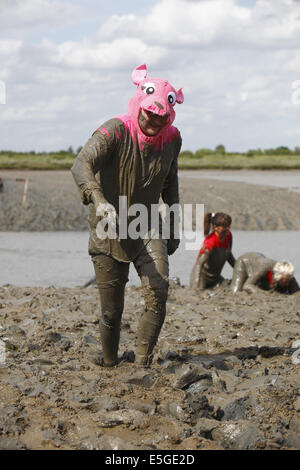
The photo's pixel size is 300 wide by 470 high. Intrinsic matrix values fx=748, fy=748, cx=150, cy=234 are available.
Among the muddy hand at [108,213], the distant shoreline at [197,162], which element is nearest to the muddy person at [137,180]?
the muddy hand at [108,213]

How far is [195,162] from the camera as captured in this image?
4906 cm

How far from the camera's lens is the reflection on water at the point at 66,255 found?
12.3 meters

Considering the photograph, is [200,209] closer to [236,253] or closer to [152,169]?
[236,253]

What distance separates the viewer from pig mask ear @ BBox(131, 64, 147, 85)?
506 cm

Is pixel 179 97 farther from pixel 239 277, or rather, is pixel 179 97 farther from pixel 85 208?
pixel 85 208

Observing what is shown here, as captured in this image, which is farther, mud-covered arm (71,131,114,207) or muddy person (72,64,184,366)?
muddy person (72,64,184,366)

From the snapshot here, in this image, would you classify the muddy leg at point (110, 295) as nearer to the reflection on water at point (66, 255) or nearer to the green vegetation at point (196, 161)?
the reflection on water at point (66, 255)

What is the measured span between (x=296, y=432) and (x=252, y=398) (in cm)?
44

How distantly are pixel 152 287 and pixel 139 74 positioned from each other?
145cm

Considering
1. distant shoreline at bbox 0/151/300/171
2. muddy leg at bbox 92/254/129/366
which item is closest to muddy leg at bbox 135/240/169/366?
muddy leg at bbox 92/254/129/366

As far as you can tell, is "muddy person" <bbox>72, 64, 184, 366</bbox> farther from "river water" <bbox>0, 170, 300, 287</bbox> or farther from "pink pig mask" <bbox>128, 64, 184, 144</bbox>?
"river water" <bbox>0, 170, 300, 287</bbox>

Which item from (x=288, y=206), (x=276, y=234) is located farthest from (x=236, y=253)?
(x=288, y=206)

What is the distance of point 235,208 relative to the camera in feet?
79.5

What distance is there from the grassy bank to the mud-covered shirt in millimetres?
33692
